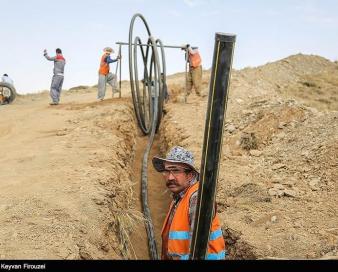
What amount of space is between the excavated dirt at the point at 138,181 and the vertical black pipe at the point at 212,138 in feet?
7.08

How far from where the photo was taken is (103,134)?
10.3m

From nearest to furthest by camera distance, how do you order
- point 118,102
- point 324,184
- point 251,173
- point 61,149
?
point 324,184 → point 251,173 → point 61,149 → point 118,102

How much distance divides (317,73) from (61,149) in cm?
1948

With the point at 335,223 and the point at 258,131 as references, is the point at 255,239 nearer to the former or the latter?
the point at 335,223

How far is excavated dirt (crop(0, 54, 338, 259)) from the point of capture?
5.20 meters

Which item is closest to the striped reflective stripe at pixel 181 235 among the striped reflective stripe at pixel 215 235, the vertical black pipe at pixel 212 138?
the striped reflective stripe at pixel 215 235

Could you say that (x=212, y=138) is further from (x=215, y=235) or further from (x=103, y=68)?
(x=103, y=68)

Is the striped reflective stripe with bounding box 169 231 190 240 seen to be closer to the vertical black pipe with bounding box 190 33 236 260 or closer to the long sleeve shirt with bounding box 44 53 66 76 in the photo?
the vertical black pipe with bounding box 190 33 236 260

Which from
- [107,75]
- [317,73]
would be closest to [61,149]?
[107,75]

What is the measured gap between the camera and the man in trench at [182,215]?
128 inches

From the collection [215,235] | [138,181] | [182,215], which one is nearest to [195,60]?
[138,181]

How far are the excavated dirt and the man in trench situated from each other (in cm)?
148

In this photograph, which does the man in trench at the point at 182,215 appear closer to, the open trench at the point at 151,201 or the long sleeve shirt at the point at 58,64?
the open trench at the point at 151,201
